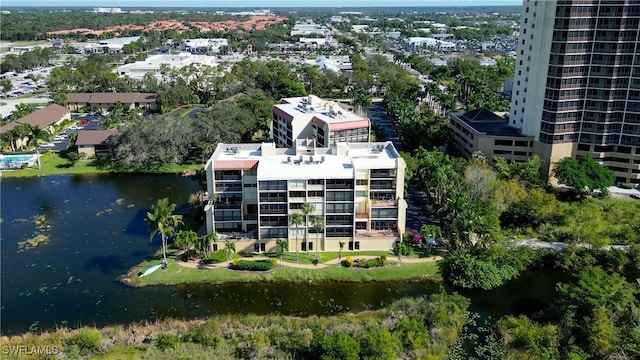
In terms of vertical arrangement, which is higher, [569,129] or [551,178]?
[569,129]

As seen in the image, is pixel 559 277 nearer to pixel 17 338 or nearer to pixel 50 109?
pixel 17 338

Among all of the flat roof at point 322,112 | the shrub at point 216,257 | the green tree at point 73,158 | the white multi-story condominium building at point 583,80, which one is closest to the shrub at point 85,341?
the shrub at point 216,257

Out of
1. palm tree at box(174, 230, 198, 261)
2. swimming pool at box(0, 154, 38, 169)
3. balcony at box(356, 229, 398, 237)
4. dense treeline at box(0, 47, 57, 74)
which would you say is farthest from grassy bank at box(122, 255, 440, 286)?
dense treeline at box(0, 47, 57, 74)

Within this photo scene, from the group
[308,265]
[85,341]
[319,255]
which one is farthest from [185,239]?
[85,341]

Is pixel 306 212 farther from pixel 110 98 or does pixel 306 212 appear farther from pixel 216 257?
pixel 110 98

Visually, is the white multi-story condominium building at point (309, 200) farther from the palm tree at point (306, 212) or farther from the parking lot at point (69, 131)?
the parking lot at point (69, 131)

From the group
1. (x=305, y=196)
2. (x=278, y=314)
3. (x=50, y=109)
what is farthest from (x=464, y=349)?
(x=50, y=109)

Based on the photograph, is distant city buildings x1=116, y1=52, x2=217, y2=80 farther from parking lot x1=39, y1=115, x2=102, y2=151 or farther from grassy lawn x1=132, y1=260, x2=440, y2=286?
grassy lawn x1=132, y1=260, x2=440, y2=286
